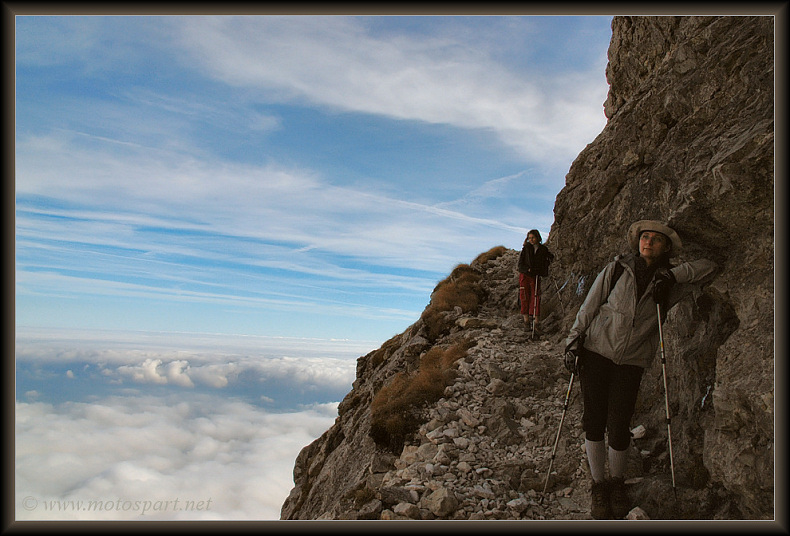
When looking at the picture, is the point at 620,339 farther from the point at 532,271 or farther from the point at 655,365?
the point at 532,271

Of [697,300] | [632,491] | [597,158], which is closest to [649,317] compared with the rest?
[697,300]

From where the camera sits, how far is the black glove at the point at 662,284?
21.5ft

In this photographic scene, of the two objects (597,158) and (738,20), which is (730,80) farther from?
(597,158)

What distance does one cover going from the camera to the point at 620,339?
6.62 meters

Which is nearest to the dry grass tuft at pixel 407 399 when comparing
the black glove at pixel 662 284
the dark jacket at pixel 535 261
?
the dark jacket at pixel 535 261

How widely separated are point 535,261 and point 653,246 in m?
8.51

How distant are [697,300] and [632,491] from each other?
3086 mm

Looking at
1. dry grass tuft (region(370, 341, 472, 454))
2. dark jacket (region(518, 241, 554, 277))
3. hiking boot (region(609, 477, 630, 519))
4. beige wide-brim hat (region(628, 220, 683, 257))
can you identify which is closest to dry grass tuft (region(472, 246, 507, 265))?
dark jacket (region(518, 241, 554, 277))

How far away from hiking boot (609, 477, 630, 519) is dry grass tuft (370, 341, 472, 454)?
4833 millimetres

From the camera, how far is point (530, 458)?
29.7 feet

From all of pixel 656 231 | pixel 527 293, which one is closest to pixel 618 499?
pixel 656 231

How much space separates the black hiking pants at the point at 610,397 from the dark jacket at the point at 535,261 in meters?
8.66

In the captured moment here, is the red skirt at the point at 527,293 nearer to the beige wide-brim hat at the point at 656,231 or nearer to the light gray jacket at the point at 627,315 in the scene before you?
the beige wide-brim hat at the point at 656,231

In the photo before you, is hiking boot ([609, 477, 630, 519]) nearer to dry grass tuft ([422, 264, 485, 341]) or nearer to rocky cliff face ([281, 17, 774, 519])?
rocky cliff face ([281, 17, 774, 519])
